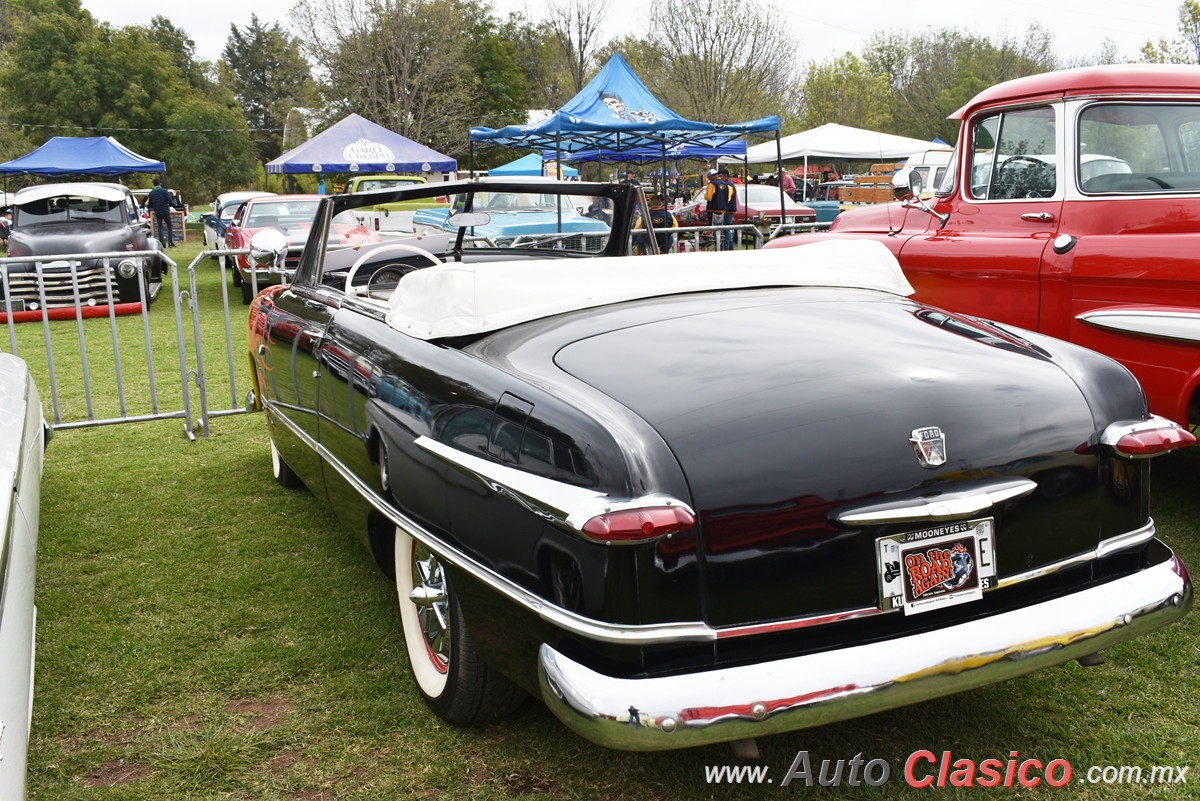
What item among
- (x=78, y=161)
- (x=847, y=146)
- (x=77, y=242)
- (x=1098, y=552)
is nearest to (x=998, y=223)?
(x=1098, y=552)

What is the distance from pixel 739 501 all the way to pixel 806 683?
402mm

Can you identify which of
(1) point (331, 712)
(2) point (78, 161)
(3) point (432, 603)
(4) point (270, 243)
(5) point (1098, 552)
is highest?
(2) point (78, 161)

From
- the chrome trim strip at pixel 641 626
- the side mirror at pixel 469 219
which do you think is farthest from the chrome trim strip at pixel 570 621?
the side mirror at pixel 469 219

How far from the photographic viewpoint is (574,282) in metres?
3.01

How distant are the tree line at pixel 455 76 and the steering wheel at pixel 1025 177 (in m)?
27.0

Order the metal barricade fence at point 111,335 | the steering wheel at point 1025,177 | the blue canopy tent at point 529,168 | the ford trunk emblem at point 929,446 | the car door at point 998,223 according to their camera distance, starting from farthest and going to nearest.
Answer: the blue canopy tent at point 529,168, the metal barricade fence at point 111,335, the steering wheel at point 1025,177, the car door at point 998,223, the ford trunk emblem at point 929,446

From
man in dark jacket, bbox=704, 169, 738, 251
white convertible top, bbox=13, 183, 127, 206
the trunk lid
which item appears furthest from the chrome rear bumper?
white convertible top, bbox=13, 183, 127, 206

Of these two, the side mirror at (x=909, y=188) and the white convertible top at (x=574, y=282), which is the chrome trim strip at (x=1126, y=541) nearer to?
the white convertible top at (x=574, y=282)

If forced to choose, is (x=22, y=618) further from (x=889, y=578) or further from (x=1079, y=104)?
(x=1079, y=104)

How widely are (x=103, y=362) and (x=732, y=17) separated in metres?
27.1

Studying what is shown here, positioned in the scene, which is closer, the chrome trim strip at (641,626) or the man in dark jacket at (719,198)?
the chrome trim strip at (641,626)

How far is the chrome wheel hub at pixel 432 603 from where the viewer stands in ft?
8.93

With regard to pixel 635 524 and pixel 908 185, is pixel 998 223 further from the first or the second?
pixel 635 524

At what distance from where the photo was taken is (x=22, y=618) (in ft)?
8.14
